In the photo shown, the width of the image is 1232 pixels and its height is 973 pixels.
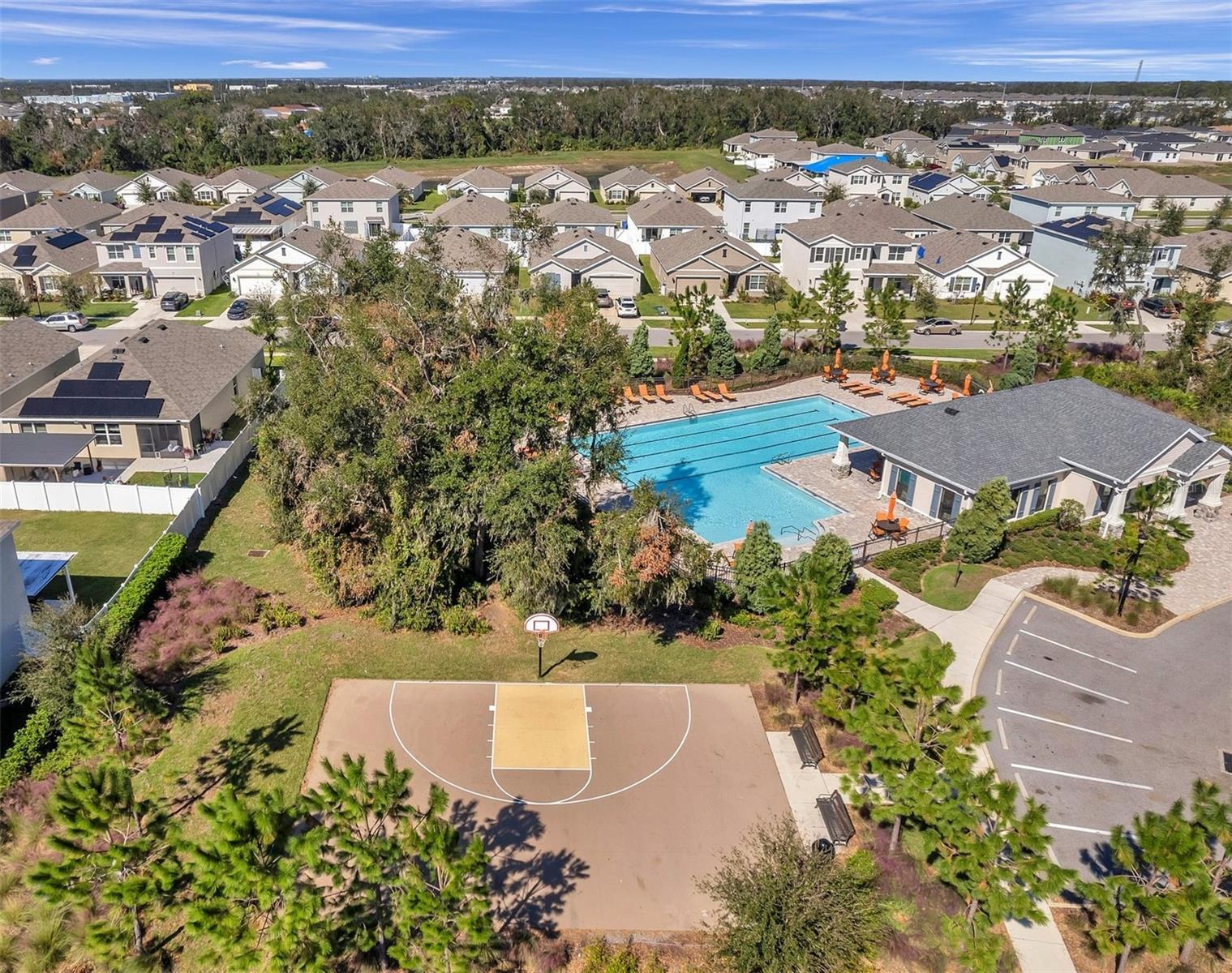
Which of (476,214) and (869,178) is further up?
(869,178)

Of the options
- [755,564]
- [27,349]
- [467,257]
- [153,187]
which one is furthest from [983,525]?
[153,187]

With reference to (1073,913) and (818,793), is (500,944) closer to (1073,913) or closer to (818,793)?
(818,793)

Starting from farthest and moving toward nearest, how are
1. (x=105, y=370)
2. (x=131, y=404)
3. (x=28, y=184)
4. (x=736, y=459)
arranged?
(x=28, y=184)
(x=736, y=459)
(x=105, y=370)
(x=131, y=404)

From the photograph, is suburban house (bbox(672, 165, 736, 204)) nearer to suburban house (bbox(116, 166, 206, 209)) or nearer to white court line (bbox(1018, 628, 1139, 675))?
suburban house (bbox(116, 166, 206, 209))

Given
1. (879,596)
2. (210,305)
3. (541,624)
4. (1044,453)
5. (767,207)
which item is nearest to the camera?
(541,624)

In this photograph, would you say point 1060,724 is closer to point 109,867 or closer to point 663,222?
point 109,867
